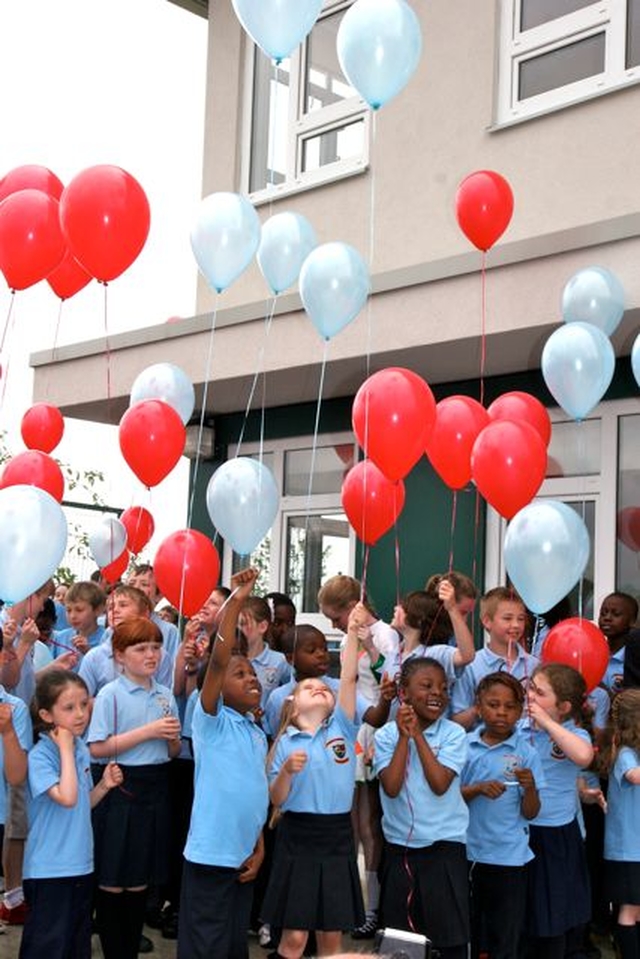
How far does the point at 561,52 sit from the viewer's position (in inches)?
285

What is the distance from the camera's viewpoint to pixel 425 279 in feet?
22.1

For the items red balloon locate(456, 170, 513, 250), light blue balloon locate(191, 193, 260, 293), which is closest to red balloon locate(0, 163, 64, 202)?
light blue balloon locate(191, 193, 260, 293)

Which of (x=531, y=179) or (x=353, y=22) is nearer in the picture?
(x=353, y=22)

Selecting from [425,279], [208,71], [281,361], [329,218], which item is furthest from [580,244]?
[208,71]

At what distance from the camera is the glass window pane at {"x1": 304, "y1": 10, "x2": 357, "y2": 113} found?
8.93 m

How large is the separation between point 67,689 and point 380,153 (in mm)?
5314

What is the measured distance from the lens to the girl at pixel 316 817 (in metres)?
4.02

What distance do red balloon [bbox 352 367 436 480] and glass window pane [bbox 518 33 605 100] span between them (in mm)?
3202

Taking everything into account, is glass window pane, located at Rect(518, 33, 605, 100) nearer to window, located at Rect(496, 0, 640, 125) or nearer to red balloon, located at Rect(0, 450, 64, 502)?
window, located at Rect(496, 0, 640, 125)

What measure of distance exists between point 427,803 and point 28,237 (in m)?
2.97

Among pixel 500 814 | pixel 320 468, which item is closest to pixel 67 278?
pixel 320 468

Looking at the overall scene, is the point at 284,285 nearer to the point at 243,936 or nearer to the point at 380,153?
the point at 380,153

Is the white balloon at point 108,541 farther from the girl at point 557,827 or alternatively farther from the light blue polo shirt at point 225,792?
the girl at point 557,827

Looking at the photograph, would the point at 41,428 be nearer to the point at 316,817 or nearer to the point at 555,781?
the point at 316,817
